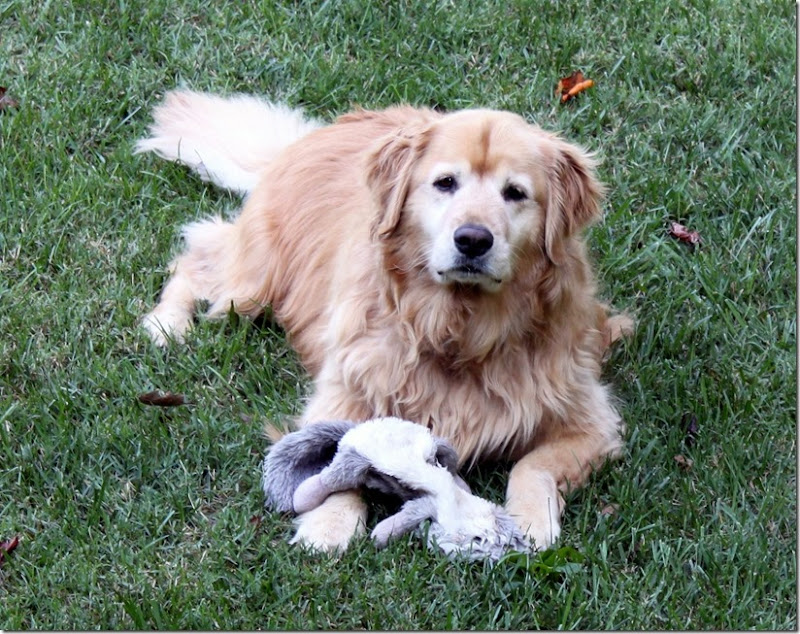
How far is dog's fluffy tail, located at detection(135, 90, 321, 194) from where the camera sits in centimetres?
594

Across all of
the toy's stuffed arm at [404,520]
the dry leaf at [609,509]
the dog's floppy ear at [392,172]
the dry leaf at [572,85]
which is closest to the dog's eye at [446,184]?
the dog's floppy ear at [392,172]

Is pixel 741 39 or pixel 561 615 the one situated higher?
pixel 741 39

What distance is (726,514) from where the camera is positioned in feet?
13.3

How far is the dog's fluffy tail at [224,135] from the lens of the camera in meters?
5.94

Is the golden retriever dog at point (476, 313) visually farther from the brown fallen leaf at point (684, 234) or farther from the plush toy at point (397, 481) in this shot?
the brown fallen leaf at point (684, 234)

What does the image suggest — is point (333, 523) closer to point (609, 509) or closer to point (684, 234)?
point (609, 509)

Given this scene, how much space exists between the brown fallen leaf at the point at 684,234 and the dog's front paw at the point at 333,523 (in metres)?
2.49

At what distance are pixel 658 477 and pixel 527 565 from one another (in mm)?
781

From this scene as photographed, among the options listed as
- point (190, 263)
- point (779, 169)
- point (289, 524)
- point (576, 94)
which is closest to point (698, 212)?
point (779, 169)

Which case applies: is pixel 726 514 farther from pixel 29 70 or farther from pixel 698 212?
pixel 29 70

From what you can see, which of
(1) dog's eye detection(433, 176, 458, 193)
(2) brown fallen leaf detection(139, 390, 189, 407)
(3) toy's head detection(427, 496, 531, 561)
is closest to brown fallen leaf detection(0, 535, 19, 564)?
(2) brown fallen leaf detection(139, 390, 189, 407)

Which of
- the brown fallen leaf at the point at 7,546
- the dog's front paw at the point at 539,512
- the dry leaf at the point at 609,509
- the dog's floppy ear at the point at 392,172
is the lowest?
the brown fallen leaf at the point at 7,546

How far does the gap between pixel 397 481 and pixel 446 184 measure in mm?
1047

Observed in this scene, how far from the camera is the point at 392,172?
4266 mm
